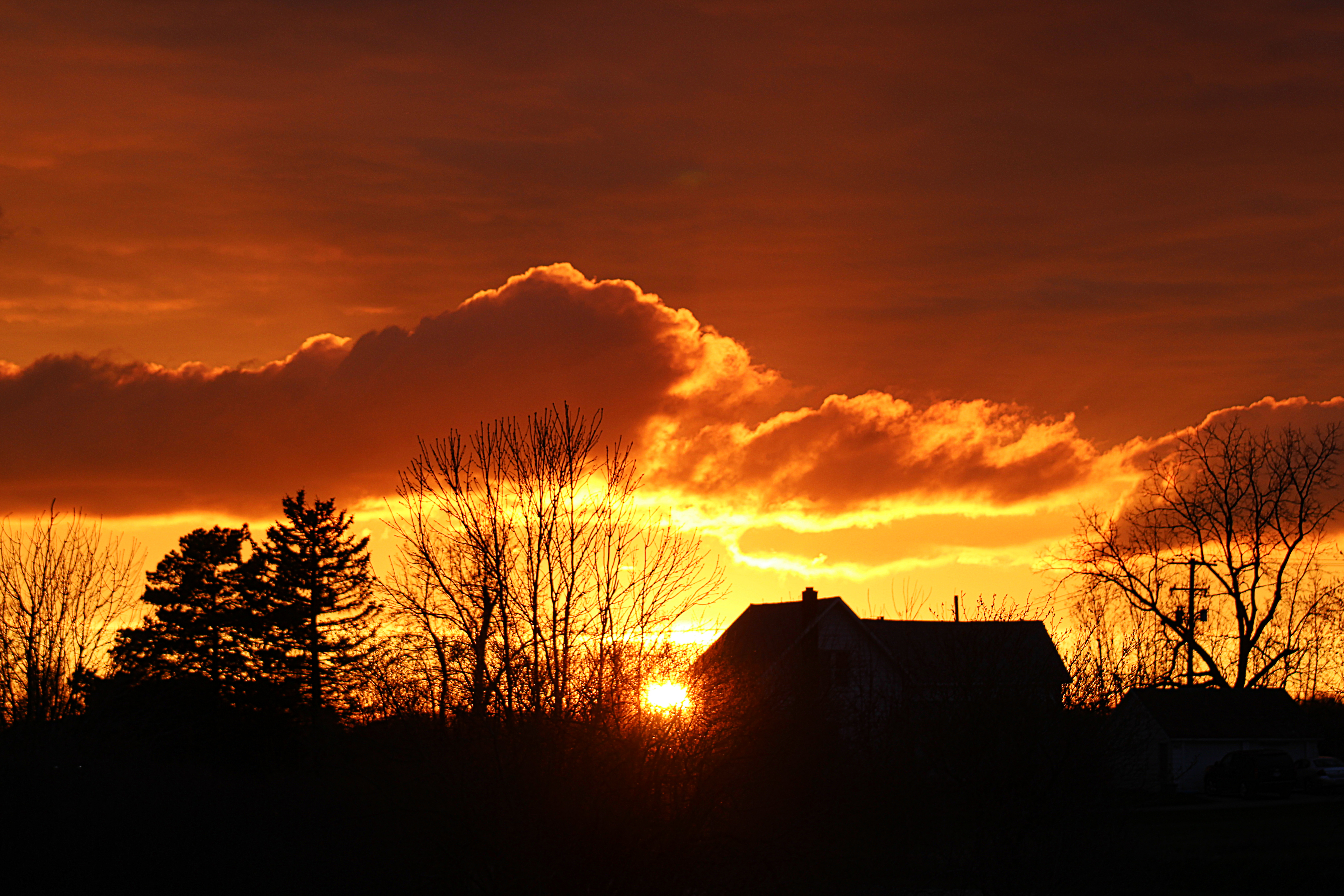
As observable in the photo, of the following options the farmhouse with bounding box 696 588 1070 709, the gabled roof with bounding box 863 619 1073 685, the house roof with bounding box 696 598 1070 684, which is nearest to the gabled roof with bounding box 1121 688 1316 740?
the farmhouse with bounding box 696 588 1070 709

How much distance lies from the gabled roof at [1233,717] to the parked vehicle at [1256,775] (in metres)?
3.78

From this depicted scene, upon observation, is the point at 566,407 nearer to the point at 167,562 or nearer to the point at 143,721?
the point at 143,721

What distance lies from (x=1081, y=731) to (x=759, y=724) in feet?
15.7

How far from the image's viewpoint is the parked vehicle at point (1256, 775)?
45.5 meters

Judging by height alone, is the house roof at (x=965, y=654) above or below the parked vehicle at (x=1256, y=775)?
above

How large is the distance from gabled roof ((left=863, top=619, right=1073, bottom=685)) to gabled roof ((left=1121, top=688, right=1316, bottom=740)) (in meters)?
37.9

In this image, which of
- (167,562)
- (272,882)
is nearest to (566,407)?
(272,882)

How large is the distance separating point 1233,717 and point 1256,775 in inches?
373

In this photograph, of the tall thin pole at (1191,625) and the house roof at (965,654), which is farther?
the tall thin pole at (1191,625)

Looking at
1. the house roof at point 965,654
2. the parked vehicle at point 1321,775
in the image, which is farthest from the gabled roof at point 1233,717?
the house roof at point 965,654

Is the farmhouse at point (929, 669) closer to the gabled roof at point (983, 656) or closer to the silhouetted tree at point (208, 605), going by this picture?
the gabled roof at point (983, 656)

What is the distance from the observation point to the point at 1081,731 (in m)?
16.0

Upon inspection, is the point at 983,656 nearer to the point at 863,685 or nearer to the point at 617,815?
the point at 863,685

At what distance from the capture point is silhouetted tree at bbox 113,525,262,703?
142 feet
